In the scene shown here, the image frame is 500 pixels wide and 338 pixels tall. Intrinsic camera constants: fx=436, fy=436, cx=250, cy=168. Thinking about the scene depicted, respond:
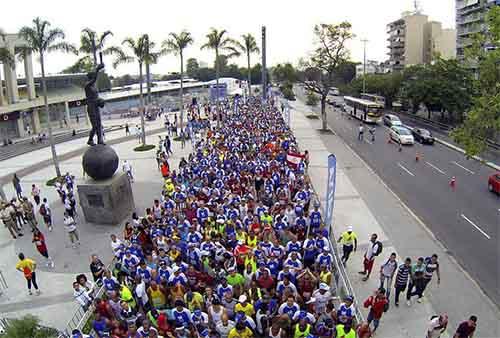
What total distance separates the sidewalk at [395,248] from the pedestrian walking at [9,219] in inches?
488

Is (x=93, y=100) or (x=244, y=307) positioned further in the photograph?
(x=93, y=100)

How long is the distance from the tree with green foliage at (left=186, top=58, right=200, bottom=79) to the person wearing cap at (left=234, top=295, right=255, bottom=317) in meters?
136

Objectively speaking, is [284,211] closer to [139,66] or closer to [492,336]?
[492,336]

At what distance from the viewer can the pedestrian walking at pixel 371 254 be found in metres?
11.8

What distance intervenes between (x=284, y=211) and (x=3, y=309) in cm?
837

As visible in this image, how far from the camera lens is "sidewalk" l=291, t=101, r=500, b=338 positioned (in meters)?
10.5

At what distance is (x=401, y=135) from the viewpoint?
35.5 metres

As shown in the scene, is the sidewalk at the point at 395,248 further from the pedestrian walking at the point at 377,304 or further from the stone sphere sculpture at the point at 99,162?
the stone sphere sculpture at the point at 99,162

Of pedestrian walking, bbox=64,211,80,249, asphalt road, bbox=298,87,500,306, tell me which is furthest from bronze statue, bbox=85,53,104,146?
asphalt road, bbox=298,87,500,306

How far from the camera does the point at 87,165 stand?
1753cm

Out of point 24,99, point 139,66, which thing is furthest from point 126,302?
point 24,99

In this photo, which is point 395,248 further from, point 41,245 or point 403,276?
point 41,245

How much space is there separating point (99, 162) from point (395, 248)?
38.1 feet

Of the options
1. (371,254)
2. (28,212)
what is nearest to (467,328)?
(371,254)
